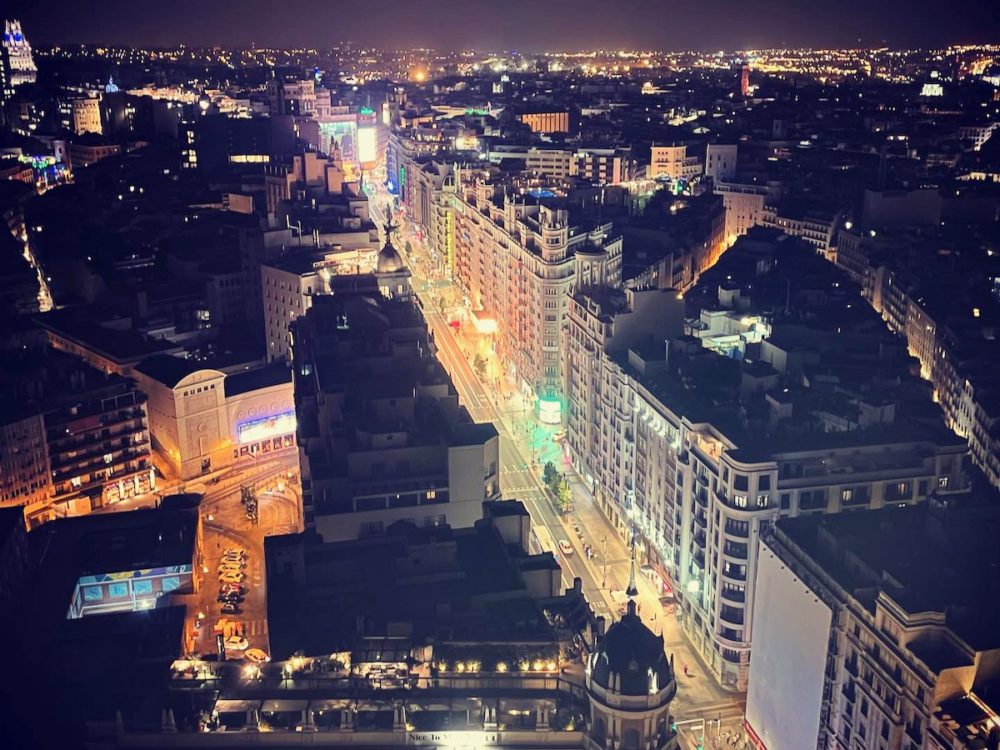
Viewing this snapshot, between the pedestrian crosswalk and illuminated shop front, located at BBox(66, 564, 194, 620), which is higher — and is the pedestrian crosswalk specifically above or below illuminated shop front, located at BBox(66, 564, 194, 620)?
below

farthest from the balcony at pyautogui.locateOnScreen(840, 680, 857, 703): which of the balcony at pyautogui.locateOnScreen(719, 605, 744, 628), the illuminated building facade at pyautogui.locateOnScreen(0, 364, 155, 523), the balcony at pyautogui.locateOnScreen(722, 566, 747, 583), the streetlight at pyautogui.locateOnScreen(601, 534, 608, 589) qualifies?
the illuminated building facade at pyautogui.locateOnScreen(0, 364, 155, 523)

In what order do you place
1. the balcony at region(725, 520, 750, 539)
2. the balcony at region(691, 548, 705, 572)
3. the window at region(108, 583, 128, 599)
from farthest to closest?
1. the window at region(108, 583, 128, 599)
2. the balcony at region(691, 548, 705, 572)
3. the balcony at region(725, 520, 750, 539)

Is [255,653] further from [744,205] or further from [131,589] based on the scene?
[744,205]

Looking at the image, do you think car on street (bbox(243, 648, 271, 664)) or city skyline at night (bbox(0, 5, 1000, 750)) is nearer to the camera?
city skyline at night (bbox(0, 5, 1000, 750))

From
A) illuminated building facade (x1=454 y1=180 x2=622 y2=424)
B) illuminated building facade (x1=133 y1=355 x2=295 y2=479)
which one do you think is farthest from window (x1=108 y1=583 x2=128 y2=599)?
illuminated building facade (x1=454 y1=180 x2=622 y2=424)

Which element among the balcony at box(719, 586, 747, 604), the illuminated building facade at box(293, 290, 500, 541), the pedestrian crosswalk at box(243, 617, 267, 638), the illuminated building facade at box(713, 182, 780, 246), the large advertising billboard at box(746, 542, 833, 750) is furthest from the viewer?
the illuminated building facade at box(713, 182, 780, 246)

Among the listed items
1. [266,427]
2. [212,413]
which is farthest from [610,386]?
[212,413]

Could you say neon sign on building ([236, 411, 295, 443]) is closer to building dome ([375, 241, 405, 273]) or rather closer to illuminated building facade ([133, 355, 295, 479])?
illuminated building facade ([133, 355, 295, 479])

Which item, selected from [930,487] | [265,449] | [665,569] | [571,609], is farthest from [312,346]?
[930,487]

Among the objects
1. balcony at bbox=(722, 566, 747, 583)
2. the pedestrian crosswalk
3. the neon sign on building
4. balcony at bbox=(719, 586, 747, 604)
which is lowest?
the pedestrian crosswalk
